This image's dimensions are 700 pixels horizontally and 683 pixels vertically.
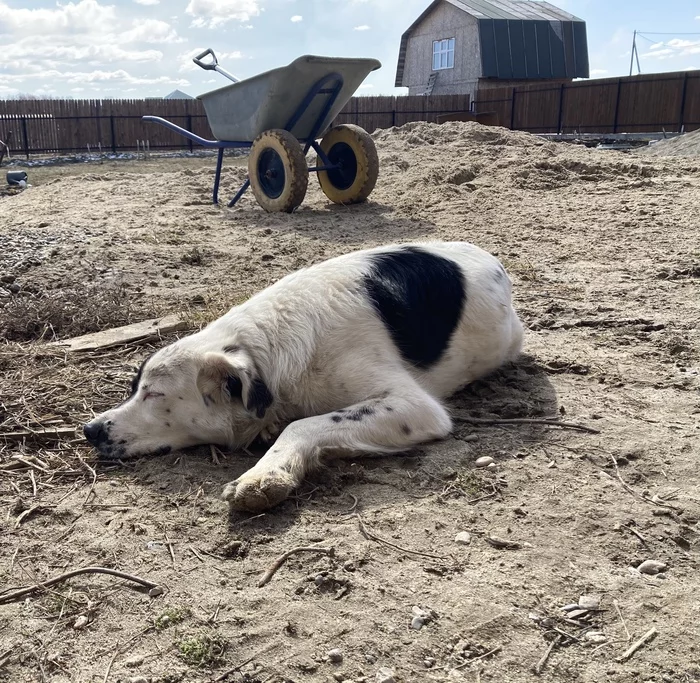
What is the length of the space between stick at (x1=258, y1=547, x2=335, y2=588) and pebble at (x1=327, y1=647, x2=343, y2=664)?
43 centimetres

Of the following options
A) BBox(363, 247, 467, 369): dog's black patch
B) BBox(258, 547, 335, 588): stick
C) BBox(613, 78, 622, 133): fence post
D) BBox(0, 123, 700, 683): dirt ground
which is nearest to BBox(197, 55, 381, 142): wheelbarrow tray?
BBox(0, 123, 700, 683): dirt ground

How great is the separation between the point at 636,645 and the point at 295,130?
11215 mm

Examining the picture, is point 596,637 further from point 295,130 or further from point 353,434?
point 295,130

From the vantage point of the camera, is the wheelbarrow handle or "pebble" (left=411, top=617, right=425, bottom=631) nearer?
"pebble" (left=411, top=617, right=425, bottom=631)

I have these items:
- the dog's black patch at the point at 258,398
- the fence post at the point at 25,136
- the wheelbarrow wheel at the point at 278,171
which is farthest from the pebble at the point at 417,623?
the fence post at the point at 25,136

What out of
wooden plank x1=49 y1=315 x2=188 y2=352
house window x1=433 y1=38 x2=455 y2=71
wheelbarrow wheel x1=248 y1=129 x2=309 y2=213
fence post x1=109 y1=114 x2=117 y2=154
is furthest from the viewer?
house window x1=433 y1=38 x2=455 y2=71

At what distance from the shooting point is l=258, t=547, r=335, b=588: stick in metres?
2.46

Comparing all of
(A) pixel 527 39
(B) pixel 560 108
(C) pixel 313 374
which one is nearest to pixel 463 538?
(C) pixel 313 374

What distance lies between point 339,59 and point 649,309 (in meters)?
7.42

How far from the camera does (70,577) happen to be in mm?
2488

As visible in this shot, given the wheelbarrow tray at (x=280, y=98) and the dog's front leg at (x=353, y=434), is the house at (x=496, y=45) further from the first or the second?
the dog's front leg at (x=353, y=434)

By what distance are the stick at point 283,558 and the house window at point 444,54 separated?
43943 millimetres

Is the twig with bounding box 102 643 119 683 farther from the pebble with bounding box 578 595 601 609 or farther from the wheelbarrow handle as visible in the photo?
the wheelbarrow handle

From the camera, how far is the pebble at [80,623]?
7.32ft
